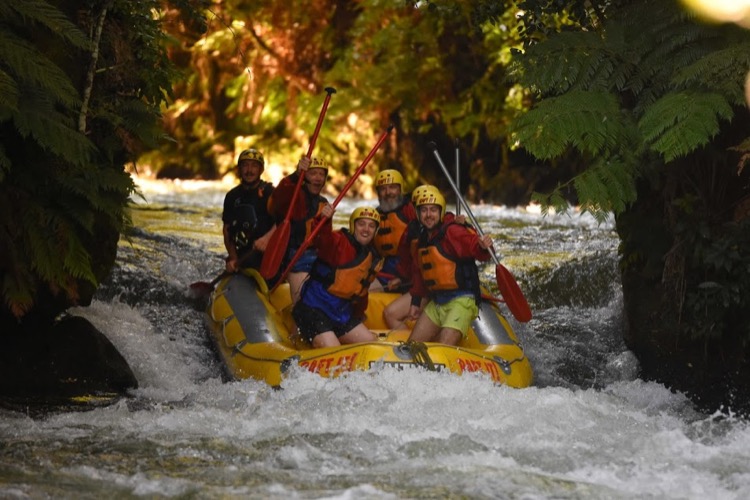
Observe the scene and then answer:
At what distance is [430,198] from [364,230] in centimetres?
51

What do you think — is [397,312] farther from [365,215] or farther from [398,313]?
[365,215]

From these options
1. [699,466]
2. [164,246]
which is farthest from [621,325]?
[164,246]

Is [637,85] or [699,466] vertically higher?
[637,85]

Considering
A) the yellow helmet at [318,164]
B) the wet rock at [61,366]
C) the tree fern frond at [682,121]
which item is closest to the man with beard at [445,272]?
the yellow helmet at [318,164]

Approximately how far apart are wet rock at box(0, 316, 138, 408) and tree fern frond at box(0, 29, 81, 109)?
6.56ft

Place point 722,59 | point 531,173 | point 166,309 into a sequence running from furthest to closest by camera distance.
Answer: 1. point 531,173
2. point 166,309
3. point 722,59

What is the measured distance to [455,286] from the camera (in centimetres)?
691

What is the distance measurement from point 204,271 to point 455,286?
3.78 m

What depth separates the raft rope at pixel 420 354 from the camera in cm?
604

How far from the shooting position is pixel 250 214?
848cm

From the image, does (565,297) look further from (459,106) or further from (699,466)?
(459,106)

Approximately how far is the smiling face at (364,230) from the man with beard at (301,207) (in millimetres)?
953

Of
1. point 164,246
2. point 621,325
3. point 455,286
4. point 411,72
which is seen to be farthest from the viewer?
point 411,72

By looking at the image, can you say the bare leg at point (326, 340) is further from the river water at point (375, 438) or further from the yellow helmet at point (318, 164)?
the yellow helmet at point (318, 164)
